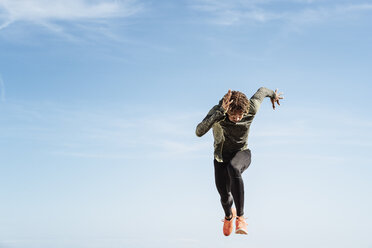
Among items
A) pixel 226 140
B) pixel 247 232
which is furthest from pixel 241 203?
pixel 226 140

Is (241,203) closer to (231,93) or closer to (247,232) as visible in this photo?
(247,232)

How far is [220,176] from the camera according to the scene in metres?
13.1

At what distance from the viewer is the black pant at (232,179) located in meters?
12.4

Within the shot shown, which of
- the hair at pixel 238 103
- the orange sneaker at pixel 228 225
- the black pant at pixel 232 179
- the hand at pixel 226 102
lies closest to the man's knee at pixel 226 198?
the black pant at pixel 232 179

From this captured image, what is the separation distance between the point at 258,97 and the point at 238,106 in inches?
59.3

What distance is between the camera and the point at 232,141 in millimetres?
12898

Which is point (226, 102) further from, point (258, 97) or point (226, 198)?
point (226, 198)

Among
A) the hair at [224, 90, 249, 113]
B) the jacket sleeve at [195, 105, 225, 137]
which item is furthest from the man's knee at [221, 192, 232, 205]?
the hair at [224, 90, 249, 113]

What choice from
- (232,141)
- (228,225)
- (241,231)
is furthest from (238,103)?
(228,225)

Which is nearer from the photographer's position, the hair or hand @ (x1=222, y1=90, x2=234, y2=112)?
hand @ (x1=222, y1=90, x2=234, y2=112)

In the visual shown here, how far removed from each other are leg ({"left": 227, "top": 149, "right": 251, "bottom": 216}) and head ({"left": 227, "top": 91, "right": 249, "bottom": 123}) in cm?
110

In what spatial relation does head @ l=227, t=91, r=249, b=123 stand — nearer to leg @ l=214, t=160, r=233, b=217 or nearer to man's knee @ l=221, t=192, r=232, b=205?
leg @ l=214, t=160, r=233, b=217

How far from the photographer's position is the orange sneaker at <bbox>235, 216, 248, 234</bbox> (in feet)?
41.2

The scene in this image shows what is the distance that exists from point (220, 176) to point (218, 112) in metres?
1.94
